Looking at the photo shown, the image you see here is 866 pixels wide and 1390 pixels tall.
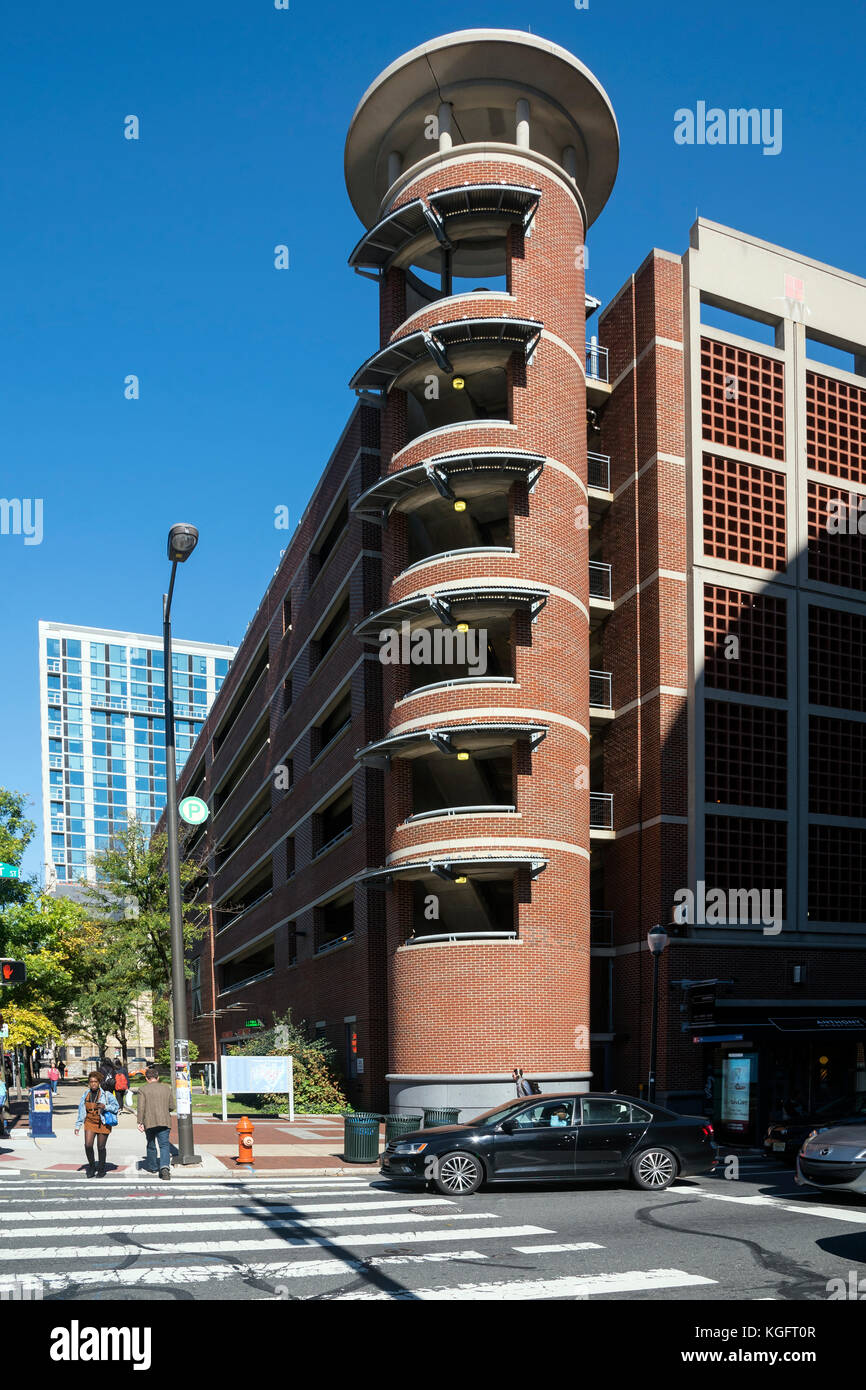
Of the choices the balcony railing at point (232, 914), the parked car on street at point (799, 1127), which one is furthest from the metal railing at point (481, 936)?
the balcony railing at point (232, 914)

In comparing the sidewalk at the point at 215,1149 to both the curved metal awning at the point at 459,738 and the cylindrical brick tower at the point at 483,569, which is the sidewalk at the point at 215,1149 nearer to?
the cylindrical brick tower at the point at 483,569

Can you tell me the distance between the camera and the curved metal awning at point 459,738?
2830 centimetres

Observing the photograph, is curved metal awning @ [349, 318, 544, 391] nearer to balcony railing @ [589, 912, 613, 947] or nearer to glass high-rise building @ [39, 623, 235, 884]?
balcony railing @ [589, 912, 613, 947]

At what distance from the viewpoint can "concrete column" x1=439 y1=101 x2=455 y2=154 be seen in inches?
1254

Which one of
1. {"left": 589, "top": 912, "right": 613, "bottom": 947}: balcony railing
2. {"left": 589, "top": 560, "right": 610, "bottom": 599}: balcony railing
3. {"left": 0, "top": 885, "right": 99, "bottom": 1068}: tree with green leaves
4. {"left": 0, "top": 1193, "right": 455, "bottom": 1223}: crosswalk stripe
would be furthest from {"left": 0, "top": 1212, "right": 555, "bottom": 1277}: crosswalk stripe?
{"left": 0, "top": 885, "right": 99, "bottom": 1068}: tree with green leaves

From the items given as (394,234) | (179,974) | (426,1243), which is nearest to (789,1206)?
(426,1243)

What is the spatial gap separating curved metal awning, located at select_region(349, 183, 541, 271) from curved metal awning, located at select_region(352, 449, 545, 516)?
6.07 meters

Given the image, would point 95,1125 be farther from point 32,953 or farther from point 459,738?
point 32,953

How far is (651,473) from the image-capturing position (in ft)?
110

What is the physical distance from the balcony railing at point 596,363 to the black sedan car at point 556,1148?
962 inches

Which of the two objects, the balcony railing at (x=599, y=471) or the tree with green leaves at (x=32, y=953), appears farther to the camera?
the tree with green leaves at (x=32, y=953)

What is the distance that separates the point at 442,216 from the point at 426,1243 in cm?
2553
